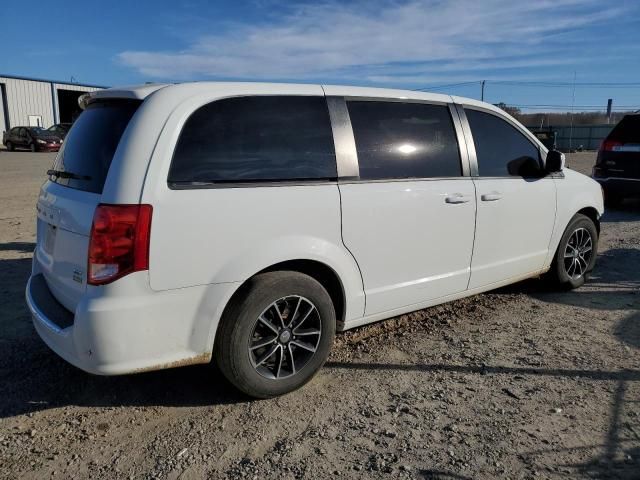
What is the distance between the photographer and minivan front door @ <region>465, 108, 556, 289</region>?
4.34 m

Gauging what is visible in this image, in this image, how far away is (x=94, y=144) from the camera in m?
3.12

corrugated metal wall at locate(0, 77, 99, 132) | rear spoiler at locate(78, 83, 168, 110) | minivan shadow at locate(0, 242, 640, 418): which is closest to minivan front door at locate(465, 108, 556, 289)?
minivan shadow at locate(0, 242, 640, 418)

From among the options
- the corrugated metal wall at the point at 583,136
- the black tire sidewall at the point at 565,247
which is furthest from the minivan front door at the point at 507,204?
the corrugated metal wall at the point at 583,136

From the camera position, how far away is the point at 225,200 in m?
2.97

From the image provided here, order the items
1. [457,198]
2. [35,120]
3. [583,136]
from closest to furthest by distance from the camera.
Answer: [457,198]
[583,136]
[35,120]

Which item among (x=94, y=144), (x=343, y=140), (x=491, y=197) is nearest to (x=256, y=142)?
(x=343, y=140)

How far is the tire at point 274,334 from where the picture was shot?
3.06 m

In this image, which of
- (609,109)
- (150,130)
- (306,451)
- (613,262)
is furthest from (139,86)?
(609,109)

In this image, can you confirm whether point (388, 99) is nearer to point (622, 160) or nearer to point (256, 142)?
point (256, 142)

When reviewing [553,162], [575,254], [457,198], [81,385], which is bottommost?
[81,385]

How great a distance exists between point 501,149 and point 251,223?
8.39 feet

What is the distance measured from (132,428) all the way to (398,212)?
6.93 feet

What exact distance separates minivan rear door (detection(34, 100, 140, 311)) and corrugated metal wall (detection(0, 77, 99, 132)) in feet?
137

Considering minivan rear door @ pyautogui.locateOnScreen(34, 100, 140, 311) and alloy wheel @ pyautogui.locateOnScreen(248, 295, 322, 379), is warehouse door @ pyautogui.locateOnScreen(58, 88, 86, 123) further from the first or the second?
alloy wheel @ pyautogui.locateOnScreen(248, 295, 322, 379)
